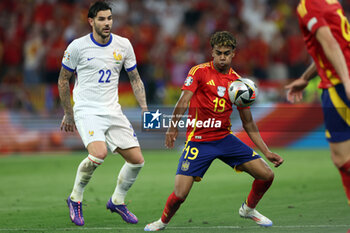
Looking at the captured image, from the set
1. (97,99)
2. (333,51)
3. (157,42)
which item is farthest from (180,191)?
(157,42)

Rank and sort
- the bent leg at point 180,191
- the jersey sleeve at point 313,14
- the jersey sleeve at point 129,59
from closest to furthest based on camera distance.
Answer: the jersey sleeve at point 313,14 → the bent leg at point 180,191 → the jersey sleeve at point 129,59

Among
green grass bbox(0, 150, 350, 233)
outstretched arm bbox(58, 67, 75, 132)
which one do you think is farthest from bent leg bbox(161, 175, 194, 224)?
outstretched arm bbox(58, 67, 75, 132)

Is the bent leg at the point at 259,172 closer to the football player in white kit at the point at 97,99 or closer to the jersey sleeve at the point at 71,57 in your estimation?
the football player in white kit at the point at 97,99

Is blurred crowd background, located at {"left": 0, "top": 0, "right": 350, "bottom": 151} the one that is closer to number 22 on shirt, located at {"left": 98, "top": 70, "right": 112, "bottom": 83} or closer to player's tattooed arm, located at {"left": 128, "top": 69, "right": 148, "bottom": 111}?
player's tattooed arm, located at {"left": 128, "top": 69, "right": 148, "bottom": 111}

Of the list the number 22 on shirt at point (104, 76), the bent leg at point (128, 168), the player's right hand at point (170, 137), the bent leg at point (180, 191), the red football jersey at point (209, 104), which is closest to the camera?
the player's right hand at point (170, 137)

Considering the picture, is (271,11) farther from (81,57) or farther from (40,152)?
(81,57)

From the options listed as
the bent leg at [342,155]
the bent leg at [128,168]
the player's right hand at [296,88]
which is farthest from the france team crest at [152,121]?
the bent leg at [342,155]

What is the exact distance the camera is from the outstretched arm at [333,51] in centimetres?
528

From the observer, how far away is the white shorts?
8062mm

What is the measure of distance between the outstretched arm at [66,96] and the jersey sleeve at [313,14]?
3.67m

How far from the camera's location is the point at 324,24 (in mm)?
5406

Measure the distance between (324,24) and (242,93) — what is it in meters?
2.08

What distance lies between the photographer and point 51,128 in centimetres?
1828

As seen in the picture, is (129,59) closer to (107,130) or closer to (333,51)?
(107,130)
